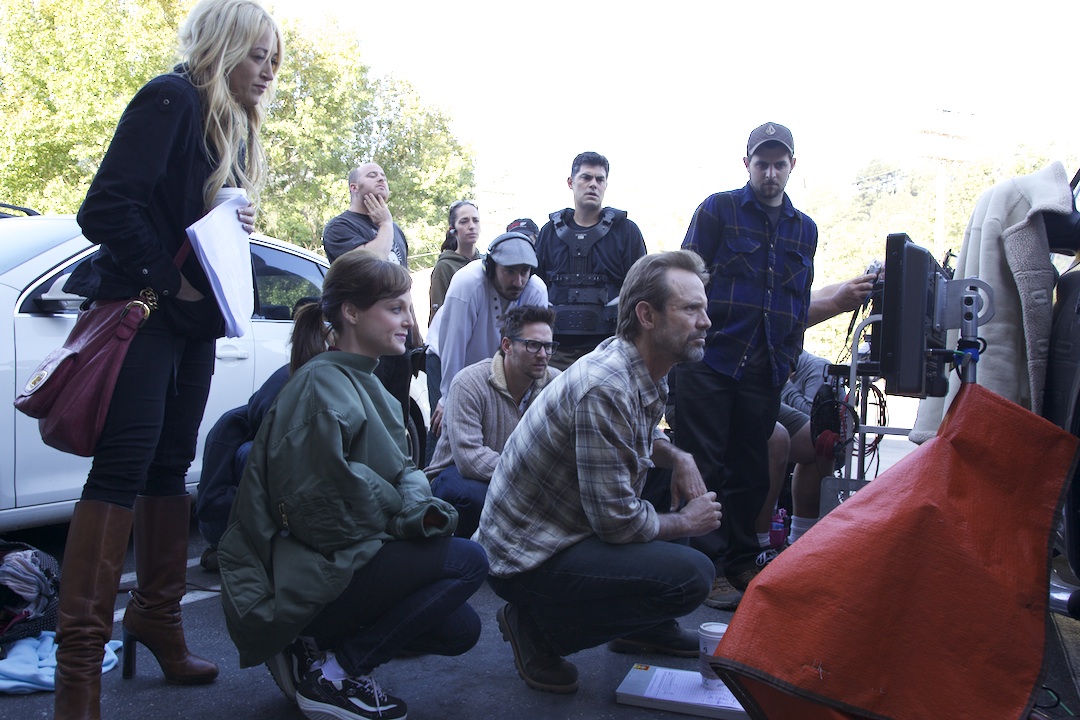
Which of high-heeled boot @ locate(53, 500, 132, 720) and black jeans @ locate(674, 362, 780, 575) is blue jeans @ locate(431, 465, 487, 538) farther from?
high-heeled boot @ locate(53, 500, 132, 720)

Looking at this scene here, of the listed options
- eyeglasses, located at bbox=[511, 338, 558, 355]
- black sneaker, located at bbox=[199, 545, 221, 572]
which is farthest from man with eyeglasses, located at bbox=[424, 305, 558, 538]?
black sneaker, located at bbox=[199, 545, 221, 572]

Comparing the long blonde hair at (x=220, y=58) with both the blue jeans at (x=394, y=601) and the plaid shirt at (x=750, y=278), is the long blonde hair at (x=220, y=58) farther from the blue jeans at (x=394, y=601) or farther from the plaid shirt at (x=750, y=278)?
the plaid shirt at (x=750, y=278)

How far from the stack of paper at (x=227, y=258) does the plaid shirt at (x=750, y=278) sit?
84.2 inches

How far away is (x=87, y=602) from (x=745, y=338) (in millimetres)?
2794

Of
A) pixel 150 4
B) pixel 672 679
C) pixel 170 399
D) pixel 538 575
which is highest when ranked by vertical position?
pixel 150 4

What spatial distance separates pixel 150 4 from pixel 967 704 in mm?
15588

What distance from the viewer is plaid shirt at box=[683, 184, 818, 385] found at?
4.12 meters

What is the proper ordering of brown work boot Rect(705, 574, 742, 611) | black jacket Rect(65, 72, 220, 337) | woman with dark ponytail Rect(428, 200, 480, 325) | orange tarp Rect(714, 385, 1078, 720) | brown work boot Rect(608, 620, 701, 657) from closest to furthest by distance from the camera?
1. orange tarp Rect(714, 385, 1078, 720)
2. black jacket Rect(65, 72, 220, 337)
3. brown work boot Rect(608, 620, 701, 657)
4. brown work boot Rect(705, 574, 742, 611)
5. woman with dark ponytail Rect(428, 200, 480, 325)

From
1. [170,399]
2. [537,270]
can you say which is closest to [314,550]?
[170,399]

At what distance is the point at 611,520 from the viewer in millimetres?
2684

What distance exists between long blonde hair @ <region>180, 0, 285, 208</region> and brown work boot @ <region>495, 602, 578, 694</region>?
64.4 inches

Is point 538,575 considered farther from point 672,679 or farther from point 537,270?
point 537,270

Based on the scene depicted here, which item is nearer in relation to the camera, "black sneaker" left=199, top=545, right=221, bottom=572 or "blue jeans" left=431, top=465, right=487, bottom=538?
"blue jeans" left=431, top=465, right=487, bottom=538

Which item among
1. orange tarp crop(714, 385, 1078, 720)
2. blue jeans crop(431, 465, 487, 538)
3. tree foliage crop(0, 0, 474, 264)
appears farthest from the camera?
tree foliage crop(0, 0, 474, 264)
